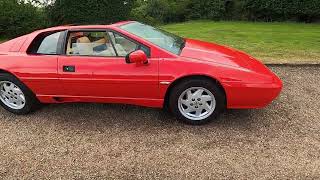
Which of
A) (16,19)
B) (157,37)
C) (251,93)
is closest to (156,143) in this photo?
(251,93)

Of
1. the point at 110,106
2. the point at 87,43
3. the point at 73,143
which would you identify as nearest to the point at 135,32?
the point at 87,43

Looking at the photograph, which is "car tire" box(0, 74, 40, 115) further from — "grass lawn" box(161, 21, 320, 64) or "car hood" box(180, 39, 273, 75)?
"grass lawn" box(161, 21, 320, 64)

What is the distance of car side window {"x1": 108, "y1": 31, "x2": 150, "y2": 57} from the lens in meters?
5.34

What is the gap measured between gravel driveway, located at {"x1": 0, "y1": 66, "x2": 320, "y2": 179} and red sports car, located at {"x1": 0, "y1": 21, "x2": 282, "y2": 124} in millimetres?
305

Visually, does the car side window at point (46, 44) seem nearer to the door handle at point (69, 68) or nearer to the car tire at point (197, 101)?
the door handle at point (69, 68)

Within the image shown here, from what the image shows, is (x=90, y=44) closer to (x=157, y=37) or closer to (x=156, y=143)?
(x=157, y=37)

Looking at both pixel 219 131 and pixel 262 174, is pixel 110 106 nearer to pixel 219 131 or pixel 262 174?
pixel 219 131

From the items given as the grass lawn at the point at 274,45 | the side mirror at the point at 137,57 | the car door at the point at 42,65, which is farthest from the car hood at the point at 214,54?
the grass lawn at the point at 274,45

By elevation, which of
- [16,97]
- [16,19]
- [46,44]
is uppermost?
[46,44]

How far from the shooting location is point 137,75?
524 centimetres

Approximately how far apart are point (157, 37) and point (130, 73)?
854mm

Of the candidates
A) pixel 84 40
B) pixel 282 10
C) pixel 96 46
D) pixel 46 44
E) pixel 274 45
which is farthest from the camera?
pixel 282 10

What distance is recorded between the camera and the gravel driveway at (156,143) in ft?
14.4

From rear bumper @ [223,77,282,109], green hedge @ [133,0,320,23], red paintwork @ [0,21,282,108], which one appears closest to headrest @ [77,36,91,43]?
red paintwork @ [0,21,282,108]
